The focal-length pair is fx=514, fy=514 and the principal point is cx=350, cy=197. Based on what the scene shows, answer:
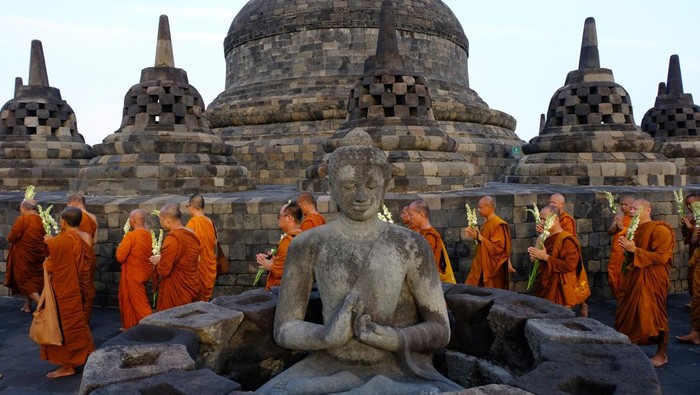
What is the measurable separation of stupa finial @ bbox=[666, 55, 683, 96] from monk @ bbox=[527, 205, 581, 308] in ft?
36.7

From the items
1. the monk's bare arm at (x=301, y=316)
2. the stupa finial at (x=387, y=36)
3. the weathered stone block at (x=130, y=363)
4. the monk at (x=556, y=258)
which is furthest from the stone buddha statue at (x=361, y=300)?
the stupa finial at (x=387, y=36)

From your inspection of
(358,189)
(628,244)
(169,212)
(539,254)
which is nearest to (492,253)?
(539,254)

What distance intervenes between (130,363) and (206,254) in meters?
3.84

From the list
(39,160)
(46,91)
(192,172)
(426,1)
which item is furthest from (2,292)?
(426,1)

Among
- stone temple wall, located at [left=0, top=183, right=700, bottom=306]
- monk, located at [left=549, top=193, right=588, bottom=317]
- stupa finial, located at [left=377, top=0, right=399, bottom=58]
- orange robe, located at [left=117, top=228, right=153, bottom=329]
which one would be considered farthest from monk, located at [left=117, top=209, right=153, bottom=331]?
stupa finial, located at [left=377, top=0, right=399, bottom=58]

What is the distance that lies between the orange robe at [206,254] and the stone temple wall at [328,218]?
1392mm

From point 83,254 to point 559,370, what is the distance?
16.6 feet

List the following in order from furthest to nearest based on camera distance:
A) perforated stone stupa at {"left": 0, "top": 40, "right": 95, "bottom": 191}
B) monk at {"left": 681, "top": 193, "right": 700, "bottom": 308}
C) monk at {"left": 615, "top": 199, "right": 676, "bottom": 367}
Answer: perforated stone stupa at {"left": 0, "top": 40, "right": 95, "bottom": 191}, monk at {"left": 681, "top": 193, "right": 700, "bottom": 308}, monk at {"left": 615, "top": 199, "right": 676, "bottom": 367}

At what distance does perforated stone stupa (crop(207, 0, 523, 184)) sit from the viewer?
49.5 feet

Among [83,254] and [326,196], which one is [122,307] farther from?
[326,196]

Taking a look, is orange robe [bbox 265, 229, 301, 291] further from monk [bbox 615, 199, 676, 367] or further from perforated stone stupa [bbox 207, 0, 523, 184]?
perforated stone stupa [bbox 207, 0, 523, 184]

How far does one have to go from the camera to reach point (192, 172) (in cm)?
991

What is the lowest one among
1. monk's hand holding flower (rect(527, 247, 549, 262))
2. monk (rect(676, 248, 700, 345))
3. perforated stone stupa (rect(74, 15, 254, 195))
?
monk (rect(676, 248, 700, 345))

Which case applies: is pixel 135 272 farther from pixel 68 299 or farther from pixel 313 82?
pixel 313 82
